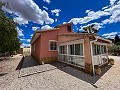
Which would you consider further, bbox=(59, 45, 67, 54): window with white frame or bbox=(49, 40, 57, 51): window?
bbox=(49, 40, 57, 51): window

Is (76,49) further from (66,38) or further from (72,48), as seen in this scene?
(66,38)

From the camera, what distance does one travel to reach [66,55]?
13.4 metres

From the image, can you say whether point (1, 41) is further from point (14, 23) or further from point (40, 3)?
point (40, 3)

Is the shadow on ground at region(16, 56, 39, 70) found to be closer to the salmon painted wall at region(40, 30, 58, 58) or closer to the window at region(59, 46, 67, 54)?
the salmon painted wall at region(40, 30, 58, 58)

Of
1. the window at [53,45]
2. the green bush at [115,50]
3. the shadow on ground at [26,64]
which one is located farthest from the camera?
the green bush at [115,50]

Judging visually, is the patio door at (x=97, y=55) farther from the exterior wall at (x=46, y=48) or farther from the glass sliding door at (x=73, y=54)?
the exterior wall at (x=46, y=48)

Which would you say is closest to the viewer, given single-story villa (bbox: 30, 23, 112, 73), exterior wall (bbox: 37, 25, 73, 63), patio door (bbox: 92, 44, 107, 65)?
single-story villa (bbox: 30, 23, 112, 73)

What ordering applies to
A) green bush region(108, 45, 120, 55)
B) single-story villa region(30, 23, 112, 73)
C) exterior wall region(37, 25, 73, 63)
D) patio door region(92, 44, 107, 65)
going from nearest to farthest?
single-story villa region(30, 23, 112, 73) < patio door region(92, 44, 107, 65) < exterior wall region(37, 25, 73, 63) < green bush region(108, 45, 120, 55)

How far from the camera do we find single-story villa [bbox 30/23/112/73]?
32.3ft

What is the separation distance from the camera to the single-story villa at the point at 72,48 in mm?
9852

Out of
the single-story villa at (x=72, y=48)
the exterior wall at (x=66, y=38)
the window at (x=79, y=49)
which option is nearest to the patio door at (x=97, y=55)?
the single-story villa at (x=72, y=48)

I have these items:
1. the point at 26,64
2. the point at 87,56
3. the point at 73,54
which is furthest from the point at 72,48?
the point at 26,64

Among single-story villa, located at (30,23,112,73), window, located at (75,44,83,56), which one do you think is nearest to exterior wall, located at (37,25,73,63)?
single-story villa, located at (30,23,112,73)

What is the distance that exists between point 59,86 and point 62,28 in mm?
12332
